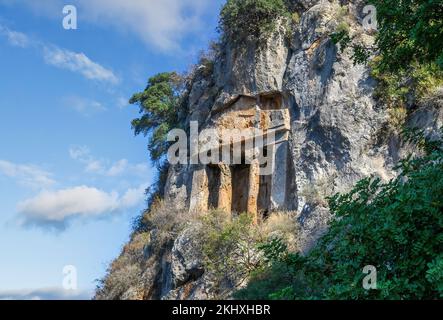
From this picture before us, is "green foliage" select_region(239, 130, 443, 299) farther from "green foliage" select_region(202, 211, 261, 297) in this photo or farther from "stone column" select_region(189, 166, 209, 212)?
"stone column" select_region(189, 166, 209, 212)

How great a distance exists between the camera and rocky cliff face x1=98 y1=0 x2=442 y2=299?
581 inches

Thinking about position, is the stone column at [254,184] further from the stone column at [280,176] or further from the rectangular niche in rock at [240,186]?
the stone column at [280,176]

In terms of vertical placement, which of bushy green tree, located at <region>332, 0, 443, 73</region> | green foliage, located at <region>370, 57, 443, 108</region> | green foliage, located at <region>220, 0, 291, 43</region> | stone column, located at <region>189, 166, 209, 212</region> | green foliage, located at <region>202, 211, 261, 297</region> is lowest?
green foliage, located at <region>202, 211, 261, 297</region>

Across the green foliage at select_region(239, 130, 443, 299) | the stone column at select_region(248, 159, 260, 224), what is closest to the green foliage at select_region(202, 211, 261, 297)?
the stone column at select_region(248, 159, 260, 224)

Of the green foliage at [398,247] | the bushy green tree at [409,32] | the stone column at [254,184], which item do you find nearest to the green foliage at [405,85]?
the stone column at [254,184]

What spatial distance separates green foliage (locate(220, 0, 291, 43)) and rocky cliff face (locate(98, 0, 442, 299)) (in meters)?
0.41

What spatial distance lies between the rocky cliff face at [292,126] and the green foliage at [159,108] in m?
2.62

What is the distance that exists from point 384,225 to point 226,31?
643 inches

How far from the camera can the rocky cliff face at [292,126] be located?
1475 cm

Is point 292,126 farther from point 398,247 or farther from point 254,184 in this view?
point 398,247

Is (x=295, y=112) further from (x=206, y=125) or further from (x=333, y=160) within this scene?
(x=206, y=125)

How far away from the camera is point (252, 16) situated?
19203mm

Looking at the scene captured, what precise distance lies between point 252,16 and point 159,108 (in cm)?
775

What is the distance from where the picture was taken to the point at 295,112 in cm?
1730
